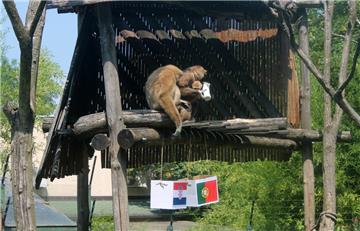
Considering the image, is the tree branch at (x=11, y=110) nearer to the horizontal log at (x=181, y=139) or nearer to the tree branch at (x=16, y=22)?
the tree branch at (x=16, y=22)

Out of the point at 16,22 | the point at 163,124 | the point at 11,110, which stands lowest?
the point at 163,124

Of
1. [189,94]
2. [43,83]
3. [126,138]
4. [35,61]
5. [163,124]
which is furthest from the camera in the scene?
[43,83]

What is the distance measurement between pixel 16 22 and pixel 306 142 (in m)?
4.56

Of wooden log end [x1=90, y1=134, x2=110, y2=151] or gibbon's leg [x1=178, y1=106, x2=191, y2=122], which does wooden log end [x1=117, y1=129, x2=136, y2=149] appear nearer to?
wooden log end [x1=90, y1=134, x2=110, y2=151]

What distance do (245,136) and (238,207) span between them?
6864 mm

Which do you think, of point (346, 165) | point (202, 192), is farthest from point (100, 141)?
point (346, 165)

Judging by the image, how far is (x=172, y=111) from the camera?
652 centimetres

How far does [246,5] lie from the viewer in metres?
7.66

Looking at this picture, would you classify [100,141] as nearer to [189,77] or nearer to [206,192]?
[189,77]

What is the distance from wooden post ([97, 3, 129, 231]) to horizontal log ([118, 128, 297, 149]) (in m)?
0.16

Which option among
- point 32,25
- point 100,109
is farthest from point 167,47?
point 32,25

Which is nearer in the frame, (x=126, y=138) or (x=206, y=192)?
(x=126, y=138)

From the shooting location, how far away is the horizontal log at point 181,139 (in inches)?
241

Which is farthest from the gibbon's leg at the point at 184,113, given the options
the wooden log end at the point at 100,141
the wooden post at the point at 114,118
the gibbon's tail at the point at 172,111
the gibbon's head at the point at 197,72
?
the wooden log end at the point at 100,141
